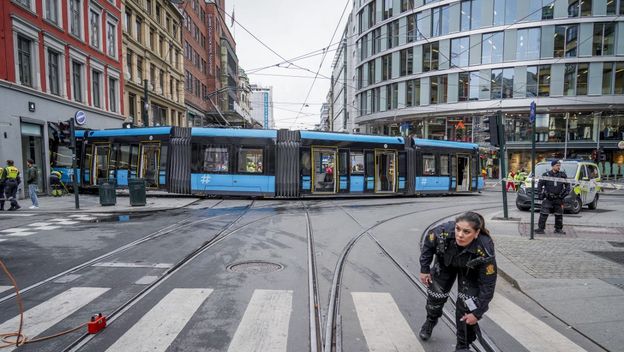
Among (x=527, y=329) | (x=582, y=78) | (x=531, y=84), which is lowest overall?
(x=527, y=329)

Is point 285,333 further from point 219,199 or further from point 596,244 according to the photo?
point 219,199

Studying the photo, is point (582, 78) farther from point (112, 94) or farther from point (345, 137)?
point (112, 94)

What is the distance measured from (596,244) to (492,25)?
118 ft

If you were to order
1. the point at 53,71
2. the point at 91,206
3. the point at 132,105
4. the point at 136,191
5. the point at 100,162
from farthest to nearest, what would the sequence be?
the point at 132,105 → the point at 53,71 → the point at 100,162 → the point at 91,206 → the point at 136,191

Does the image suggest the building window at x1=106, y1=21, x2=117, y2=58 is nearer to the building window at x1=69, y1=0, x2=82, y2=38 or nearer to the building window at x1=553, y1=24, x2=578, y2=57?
the building window at x1=69, y1=0, x2=82, y2=38

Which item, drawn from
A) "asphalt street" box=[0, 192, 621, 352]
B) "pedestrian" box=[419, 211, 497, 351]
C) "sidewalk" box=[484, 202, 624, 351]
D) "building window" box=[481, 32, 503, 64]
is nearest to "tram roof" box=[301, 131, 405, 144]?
"asphalt street" box=[0, 192, 621, 352]

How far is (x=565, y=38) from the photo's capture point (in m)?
37.2

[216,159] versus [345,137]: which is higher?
[345,137]

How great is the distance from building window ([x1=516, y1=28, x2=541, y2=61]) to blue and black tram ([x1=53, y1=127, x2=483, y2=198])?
87.1ft

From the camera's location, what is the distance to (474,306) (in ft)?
10.9

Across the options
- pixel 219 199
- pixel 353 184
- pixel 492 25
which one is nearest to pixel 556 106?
pixel 492 25

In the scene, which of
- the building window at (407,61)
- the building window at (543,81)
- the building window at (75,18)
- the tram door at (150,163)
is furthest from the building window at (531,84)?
the building window at (75,18)

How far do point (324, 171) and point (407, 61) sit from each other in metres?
29.9

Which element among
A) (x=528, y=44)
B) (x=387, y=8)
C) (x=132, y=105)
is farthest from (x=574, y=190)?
(x=387, y=8)
